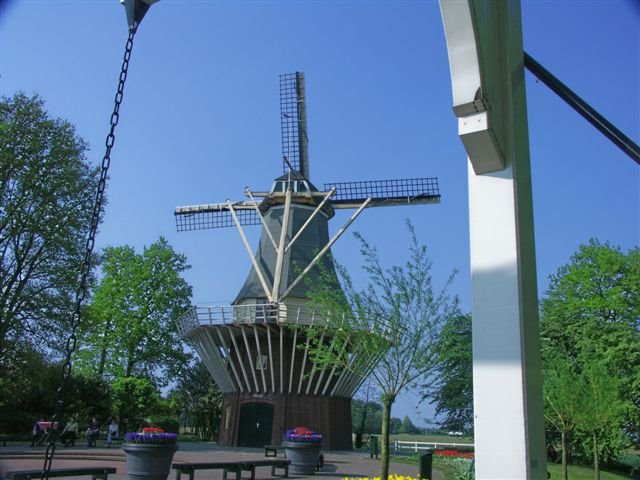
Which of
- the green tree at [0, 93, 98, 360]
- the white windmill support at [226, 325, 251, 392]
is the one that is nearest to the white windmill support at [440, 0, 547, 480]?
the green tree at [0, 93, 98, 360]

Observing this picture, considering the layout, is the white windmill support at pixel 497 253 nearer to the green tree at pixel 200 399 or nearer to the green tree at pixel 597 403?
the green tree at pixel 597 403

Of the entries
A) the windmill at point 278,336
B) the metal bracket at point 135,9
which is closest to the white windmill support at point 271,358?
the windmill at point 278,336

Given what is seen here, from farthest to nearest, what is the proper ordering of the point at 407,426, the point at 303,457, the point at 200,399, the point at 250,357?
the point at 407,426 < the point at 200,399 < the point at 250,357 < the point at 303,457

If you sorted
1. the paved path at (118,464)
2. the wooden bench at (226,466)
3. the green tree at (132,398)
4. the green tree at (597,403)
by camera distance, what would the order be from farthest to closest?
1. the green tree at (132,398)
2. the green tree at (597,403)
3. the paved path at (118,464)
4. the wooden bench at (226,466)

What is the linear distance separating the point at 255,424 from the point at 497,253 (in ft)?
85.6

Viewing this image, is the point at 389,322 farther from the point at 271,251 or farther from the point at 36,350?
the point at 271,251

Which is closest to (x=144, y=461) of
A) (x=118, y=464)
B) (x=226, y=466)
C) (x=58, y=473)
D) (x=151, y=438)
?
(x=151, y=438)

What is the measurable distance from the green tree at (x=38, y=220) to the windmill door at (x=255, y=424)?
937 cm

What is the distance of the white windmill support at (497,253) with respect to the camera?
393 cm

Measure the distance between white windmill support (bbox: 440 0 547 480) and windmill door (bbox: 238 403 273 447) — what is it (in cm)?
2524

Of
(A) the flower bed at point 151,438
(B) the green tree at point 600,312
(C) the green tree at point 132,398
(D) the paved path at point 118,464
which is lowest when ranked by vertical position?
(D) the paved path at point 118,464

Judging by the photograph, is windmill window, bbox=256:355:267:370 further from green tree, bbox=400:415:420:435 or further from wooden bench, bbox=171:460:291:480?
green tree, bbox=400:415:420:435

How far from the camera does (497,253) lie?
4.20m

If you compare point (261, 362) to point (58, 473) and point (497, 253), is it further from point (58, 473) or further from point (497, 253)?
point (497, 253)
